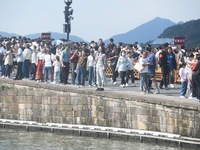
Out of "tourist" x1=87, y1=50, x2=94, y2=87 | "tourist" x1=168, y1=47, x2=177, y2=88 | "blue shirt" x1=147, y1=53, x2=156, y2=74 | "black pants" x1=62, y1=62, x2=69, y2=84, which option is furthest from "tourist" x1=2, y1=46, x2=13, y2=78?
"blue shirt" x1=147, y1=53, x2=156, y2=74

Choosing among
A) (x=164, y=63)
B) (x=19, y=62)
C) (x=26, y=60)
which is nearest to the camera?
(x=164, y=63)

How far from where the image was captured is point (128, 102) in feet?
79.7

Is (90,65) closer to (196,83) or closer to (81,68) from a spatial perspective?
(81,68)

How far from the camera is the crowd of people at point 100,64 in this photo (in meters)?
25.8

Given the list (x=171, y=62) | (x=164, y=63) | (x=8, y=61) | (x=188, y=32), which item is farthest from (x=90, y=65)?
(x=188, y=32)

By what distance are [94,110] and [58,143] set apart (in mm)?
2614

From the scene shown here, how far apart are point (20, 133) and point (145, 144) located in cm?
554

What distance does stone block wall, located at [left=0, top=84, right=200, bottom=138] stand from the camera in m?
22.3

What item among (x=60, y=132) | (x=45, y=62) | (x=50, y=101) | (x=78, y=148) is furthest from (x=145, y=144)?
(x=45, y=62)

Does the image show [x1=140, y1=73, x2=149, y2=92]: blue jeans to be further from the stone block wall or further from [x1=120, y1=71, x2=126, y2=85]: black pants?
[x1=120, y1=71, x2=126, y2=85]: black pants

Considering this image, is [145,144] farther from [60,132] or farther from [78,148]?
[60,132]

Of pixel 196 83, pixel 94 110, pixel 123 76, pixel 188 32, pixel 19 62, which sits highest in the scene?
pixel 188 32

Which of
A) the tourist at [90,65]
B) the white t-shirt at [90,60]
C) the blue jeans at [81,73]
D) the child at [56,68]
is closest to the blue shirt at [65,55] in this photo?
the child at [56,68]

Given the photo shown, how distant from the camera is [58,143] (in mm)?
23594
